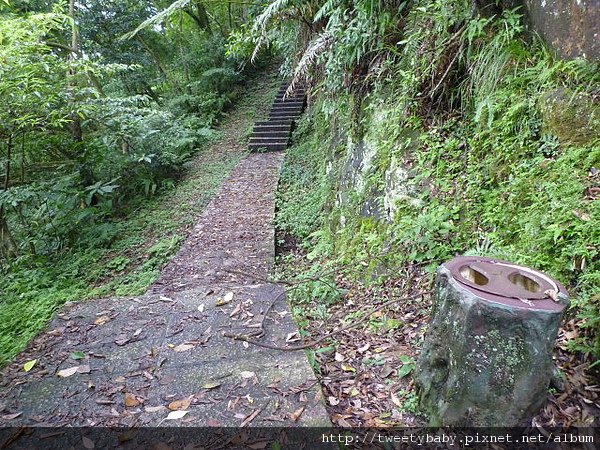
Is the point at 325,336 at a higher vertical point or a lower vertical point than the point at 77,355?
higher

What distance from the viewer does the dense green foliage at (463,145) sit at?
90.0 inches

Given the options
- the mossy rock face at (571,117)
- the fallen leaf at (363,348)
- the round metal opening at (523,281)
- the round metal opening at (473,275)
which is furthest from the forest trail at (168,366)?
the mossy rock face at (571,117)

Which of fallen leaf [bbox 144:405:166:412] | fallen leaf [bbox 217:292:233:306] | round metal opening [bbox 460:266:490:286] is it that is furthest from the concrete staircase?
round metal opening [bbox 460:266:490:286]

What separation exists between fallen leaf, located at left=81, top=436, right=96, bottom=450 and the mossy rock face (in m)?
3.48

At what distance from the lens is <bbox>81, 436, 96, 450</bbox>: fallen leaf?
1965 mm

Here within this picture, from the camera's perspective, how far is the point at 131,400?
7.40ft

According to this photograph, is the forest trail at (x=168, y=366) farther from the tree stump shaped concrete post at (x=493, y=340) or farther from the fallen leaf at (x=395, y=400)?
the tree stump shaped concrete post at (x=493, y=340)

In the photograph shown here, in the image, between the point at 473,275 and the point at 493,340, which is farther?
the point at 473,275

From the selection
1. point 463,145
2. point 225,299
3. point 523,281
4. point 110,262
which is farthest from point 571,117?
point 110,262

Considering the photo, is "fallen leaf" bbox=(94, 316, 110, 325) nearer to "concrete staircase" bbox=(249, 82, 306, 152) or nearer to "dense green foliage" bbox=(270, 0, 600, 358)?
"dense green foliage" bbox=(270, 0, 600, 358)

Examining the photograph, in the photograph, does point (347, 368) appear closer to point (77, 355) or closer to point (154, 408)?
point (154, 408)

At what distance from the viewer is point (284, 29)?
6660 millimetres

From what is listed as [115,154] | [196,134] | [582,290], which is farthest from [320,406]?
[196,134]

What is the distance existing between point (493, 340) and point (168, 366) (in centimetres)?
206
